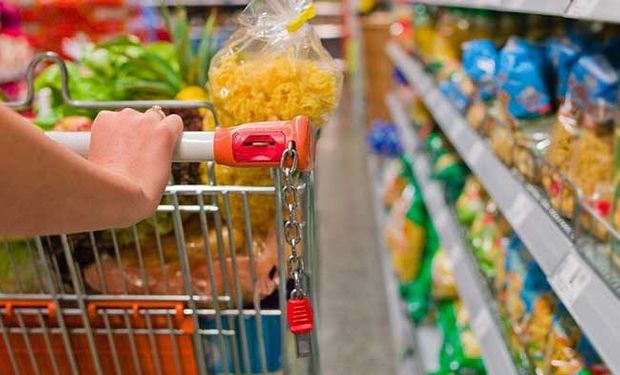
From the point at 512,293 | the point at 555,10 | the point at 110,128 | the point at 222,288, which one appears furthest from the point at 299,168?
the point at 512,293

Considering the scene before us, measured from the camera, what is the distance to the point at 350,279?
2.60m

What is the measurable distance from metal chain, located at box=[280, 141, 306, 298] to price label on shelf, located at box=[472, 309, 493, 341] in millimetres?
649

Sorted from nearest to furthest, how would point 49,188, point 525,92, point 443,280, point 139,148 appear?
point 49,188 < point 139,148 < point 525,92 < point 443,280

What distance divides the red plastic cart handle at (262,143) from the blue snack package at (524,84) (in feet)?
2.46

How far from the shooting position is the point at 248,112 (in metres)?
0.81

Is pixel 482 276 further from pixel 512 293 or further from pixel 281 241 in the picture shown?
pixel 281 241

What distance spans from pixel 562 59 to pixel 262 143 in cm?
80

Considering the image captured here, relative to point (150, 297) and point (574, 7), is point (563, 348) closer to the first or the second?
point (574, 7)

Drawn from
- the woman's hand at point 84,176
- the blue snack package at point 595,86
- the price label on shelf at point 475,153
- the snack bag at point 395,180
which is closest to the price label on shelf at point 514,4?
the blue snack package at point 595,86

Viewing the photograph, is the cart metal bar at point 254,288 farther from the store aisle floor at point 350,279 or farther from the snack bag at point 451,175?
the snack bag at point 451,175

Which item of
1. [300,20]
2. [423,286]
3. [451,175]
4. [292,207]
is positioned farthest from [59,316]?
[423,286]

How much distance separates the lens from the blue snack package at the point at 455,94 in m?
1.66

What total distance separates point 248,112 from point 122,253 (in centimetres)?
29

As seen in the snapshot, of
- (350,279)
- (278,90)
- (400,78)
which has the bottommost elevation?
(350,279)
